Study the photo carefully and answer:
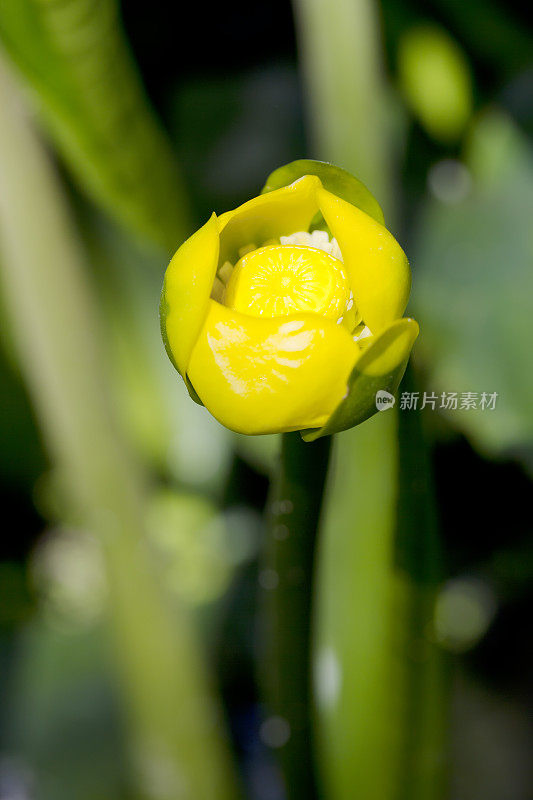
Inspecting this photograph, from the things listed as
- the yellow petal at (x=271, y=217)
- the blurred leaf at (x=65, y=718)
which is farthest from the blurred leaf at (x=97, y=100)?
the blurred leaf at (x=65, y=718)

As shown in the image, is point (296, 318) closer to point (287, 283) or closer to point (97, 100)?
point (287, 283)

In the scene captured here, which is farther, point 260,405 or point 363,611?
point 363,611

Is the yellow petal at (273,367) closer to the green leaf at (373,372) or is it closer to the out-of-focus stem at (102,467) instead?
the green leaf at (373,372)

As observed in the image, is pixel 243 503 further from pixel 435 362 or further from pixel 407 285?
pixel 407 285

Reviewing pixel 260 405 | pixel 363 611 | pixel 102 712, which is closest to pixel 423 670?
pixel 363 611

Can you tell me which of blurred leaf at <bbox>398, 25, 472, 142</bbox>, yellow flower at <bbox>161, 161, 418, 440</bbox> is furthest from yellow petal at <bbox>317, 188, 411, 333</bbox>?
blurred leaf at <bbox>398, 25, 472, 142</bbox>

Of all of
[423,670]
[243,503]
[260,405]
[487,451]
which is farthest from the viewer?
[243,503]
